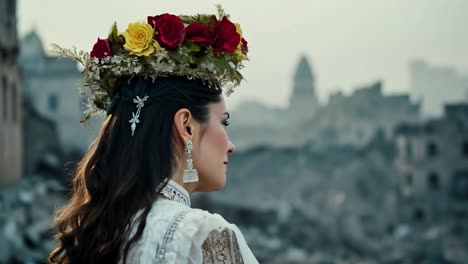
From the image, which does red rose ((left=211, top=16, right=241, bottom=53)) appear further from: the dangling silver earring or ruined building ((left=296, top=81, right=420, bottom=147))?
ruined building ((left=296, top=81, right=420, bottom=147))

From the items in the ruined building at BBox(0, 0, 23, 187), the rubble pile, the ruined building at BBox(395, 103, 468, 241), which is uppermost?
the ruined building at BBox(0, 0, 23, 187)

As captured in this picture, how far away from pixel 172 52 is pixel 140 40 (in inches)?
3.7

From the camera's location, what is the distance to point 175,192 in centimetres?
249

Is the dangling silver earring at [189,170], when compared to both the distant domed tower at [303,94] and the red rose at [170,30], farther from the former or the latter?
the distant domed tower at [303,94]

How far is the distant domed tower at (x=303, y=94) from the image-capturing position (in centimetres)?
9650

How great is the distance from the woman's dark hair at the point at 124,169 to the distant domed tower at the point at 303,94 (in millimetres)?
92647

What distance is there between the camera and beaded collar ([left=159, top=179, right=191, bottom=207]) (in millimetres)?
2473

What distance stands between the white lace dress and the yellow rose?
1.54 ft

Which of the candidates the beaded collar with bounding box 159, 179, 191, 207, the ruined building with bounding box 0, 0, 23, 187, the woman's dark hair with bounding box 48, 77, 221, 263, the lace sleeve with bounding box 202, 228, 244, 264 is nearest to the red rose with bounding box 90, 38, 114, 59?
the woman's dark hair with bounding box 48, 77, 221, 263

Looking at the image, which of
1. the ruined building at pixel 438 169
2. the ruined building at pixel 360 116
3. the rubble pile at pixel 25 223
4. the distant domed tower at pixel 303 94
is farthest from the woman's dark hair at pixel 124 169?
the distant domed tower at pixel 303 94

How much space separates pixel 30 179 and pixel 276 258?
712cm

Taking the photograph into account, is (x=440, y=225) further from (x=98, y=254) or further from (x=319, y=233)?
(x=98, y=254)

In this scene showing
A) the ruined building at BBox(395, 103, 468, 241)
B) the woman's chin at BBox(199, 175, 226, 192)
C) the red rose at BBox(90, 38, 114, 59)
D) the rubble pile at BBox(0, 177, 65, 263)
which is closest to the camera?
the woman's chin at BBox(199, 175, 226, 192)

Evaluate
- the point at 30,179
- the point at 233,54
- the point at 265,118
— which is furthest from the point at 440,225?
the point at 265,118
